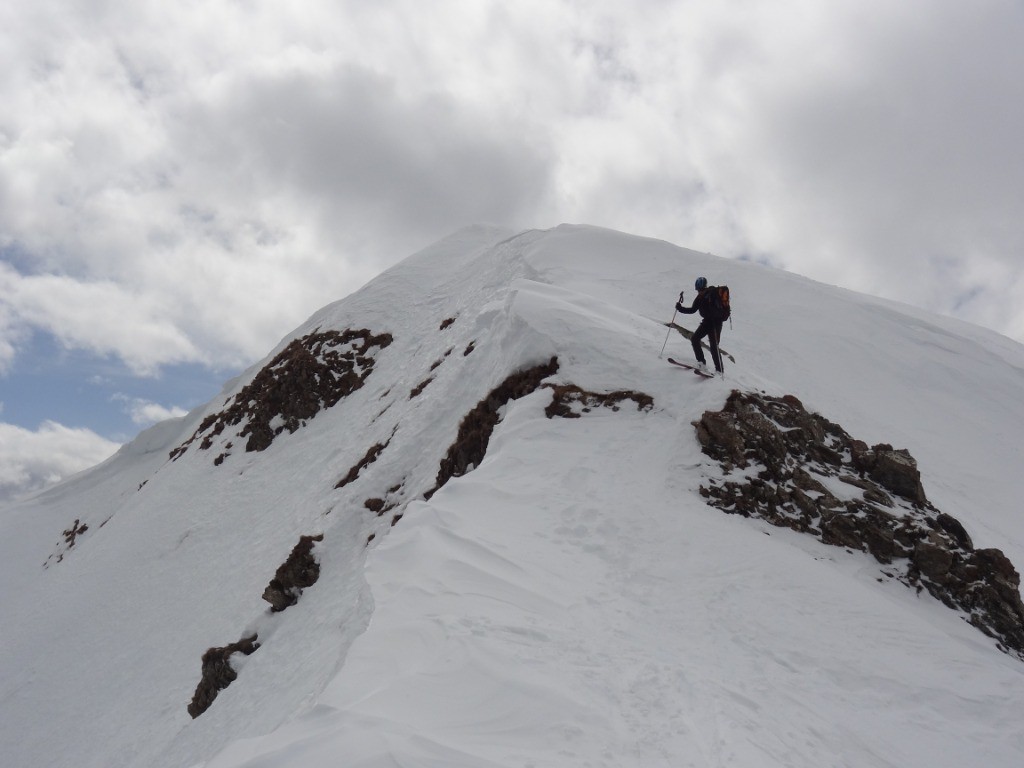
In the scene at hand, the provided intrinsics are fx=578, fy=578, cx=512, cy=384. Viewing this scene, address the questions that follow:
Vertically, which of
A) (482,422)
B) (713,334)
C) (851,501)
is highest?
(713,334)

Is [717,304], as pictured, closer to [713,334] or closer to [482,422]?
[713,334]

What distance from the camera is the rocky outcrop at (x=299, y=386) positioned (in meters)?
30.1

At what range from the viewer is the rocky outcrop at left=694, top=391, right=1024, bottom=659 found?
32.0ft

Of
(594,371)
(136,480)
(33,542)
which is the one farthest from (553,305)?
(33,542)

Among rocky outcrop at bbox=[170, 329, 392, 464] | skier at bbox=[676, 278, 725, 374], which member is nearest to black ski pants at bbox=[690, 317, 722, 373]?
skier at bbox=[676, 278, 725, 374]

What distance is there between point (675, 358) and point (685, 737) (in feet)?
34.0

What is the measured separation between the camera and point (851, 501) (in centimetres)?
1121

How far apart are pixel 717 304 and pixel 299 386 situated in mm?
23927

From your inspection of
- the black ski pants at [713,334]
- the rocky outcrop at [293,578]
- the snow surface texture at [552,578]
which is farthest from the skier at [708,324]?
the rocky outcrop at [293,578]

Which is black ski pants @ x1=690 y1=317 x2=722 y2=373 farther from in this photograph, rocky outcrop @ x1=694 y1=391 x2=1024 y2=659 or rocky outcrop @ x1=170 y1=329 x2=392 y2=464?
rocky outcrop @ x1=170 y1=329 x2=392 y2=464

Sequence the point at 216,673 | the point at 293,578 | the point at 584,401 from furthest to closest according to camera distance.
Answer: the point at 293,578, the point at 216,673, the point at 584,401

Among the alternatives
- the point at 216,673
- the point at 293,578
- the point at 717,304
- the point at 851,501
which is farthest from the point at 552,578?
the point at 216,673

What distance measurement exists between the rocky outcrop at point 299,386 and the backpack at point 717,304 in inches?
802

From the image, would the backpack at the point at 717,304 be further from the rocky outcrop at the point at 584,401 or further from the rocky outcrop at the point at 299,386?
the rocky outcrop at the point at 299,386
